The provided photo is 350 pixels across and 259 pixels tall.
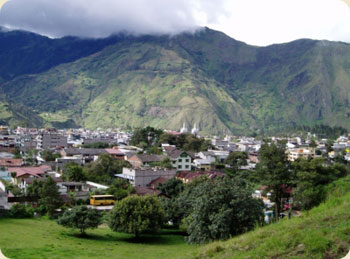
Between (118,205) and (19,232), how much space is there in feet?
20.0

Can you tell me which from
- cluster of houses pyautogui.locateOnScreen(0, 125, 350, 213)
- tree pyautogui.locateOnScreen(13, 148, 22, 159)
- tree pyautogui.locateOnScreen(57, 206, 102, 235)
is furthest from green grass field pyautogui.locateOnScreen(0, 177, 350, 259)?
tree pyautogui.locateOnScreen(13, 148, 22, 159)

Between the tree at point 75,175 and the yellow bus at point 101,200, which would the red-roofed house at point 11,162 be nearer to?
the tree at point 75,175

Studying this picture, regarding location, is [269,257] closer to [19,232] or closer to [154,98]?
[19,232]

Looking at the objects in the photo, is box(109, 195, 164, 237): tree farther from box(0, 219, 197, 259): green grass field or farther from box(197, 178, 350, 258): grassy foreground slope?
box(197, 178, 350, 258): grassy foreground slope

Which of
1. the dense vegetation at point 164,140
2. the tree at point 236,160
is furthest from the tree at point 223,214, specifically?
the dense vegetation at point 164,140

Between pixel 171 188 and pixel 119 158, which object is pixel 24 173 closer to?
pixel 119 158

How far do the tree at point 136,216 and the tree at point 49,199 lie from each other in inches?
285

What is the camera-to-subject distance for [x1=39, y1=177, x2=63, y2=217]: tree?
93.4ft

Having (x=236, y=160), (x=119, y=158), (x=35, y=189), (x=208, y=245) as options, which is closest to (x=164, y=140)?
(x=119, y=158)

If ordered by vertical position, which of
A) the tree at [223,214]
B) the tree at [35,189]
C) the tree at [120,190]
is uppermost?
the tree at [223,214]

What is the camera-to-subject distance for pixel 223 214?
52.8ft

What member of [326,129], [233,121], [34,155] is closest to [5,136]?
[34,155]

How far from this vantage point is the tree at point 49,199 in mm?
28453

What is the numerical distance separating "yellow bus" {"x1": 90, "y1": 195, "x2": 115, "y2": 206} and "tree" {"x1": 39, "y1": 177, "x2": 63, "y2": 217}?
2964 mm
